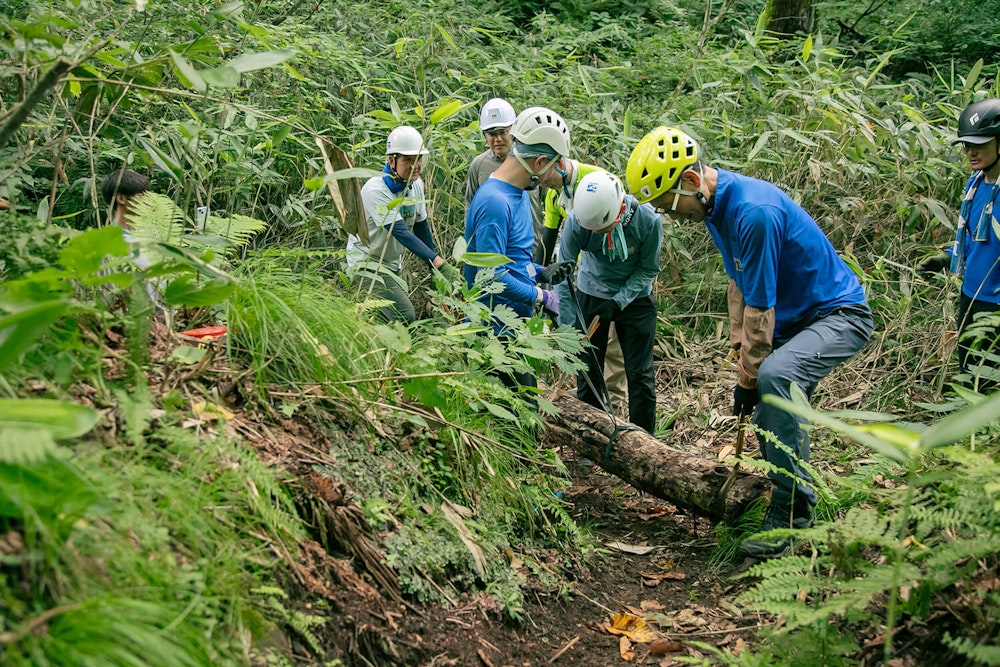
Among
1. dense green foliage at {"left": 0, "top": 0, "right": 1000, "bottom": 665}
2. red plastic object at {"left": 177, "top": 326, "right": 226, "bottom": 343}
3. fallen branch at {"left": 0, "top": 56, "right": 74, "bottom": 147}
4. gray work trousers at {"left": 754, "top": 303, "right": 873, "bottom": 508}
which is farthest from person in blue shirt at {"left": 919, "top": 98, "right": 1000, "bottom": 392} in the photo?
fallen branch at {"left": 0, "top": 56, "right": 74, "bottom": 147}

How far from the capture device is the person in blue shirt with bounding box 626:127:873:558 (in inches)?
168

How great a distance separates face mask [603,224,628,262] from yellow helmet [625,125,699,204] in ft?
3.24

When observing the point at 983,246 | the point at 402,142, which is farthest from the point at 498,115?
the point at 983,246

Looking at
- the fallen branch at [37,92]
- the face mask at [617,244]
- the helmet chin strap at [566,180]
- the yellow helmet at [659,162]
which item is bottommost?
the face mask at [617,244]

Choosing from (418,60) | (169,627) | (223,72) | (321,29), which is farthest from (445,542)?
(321,29)

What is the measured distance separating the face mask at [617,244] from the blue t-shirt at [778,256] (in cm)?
99

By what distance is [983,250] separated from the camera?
5.45 metres

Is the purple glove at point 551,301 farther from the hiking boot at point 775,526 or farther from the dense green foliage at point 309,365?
the hiking boot at point 775,526

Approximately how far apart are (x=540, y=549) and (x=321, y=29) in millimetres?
8042

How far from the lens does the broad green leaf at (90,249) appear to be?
2334mm

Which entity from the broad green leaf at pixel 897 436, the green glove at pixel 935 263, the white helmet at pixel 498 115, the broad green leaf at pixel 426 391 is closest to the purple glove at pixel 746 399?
the broad green leaf at pixel 426 391

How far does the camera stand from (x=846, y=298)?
178 inches

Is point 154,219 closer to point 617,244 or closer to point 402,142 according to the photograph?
point 617,244

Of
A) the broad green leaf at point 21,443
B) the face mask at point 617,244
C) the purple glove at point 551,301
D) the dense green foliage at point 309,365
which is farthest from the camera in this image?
the purple glove at point 551,301
